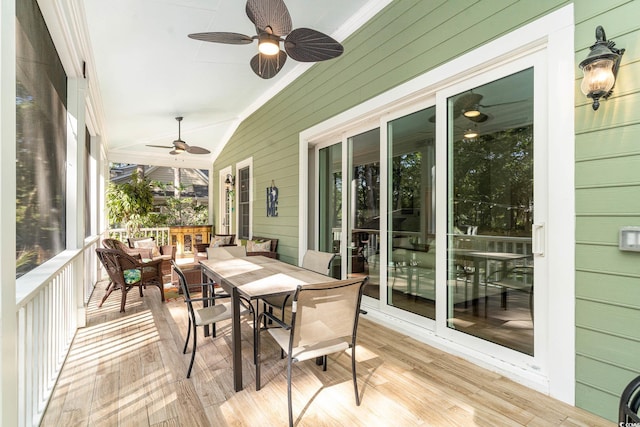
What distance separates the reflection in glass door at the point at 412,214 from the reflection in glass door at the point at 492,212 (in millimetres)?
267

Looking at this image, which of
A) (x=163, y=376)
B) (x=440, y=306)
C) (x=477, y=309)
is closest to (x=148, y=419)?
(x=163, y=376)

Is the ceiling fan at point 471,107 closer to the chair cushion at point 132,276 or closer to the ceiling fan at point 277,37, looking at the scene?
the ceiling fan at point 277,37

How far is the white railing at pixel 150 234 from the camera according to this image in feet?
26.9

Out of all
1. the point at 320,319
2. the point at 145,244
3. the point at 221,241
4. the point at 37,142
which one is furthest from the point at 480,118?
the point at 145,244

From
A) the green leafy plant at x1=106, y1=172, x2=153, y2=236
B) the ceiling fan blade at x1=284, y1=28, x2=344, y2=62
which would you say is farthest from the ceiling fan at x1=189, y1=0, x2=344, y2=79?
the green leafy plant at x1=106, y1=172, x2=153, y2=236

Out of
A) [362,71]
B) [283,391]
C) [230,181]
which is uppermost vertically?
[362,71]

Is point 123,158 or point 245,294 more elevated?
point 123,158

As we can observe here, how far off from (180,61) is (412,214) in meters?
3.68

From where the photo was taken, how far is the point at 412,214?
3.36 meters

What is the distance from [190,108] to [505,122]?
5.71 m

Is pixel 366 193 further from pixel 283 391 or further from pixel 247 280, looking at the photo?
pixel 283 391

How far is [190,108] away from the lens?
637 centimetres

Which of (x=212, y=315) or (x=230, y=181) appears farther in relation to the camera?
(x=230, y=181)

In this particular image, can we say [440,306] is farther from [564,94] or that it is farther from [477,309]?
[564,94]
